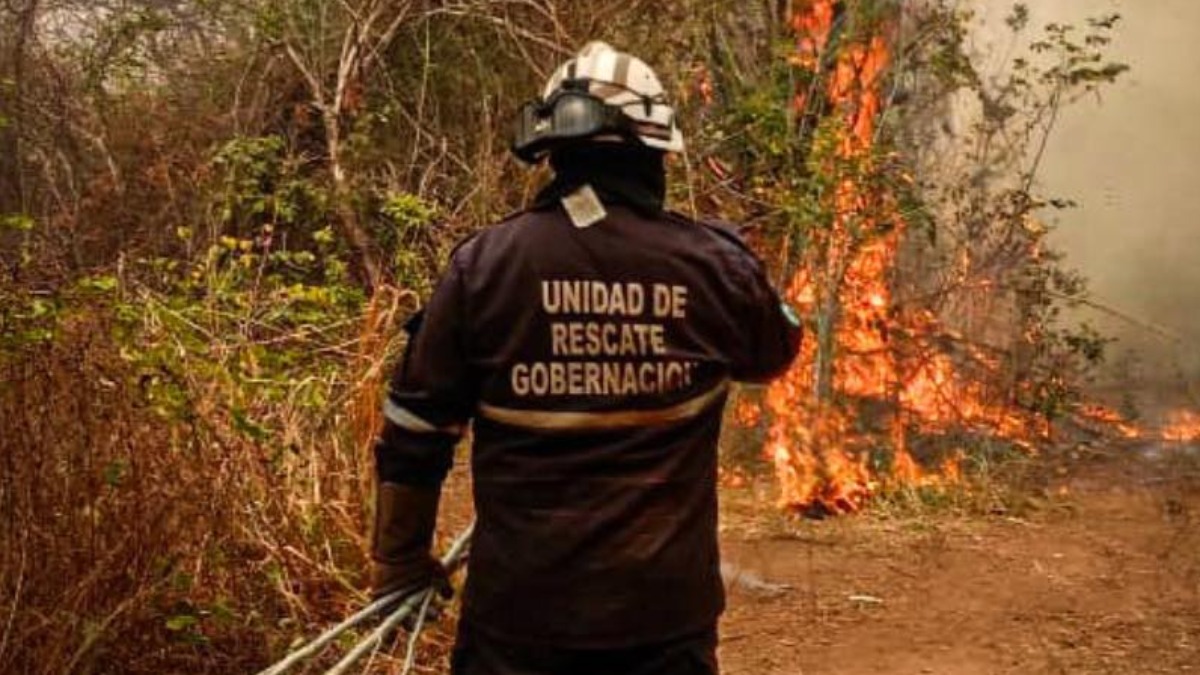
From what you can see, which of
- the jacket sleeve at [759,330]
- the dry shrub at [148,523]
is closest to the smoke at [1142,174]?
the dry shrub at [148,523]

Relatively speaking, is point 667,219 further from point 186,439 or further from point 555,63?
point 555,63

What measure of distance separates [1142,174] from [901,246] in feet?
17.5

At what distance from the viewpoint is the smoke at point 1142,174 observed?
1209cm

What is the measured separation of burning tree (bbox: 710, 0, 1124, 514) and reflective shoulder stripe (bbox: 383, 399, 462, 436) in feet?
17.1

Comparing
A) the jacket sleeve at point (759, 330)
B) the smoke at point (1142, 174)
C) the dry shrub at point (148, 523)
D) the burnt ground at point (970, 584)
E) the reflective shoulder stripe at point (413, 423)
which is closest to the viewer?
the reflective shoulder stripe at point (413, 423)

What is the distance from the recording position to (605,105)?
8.36ft

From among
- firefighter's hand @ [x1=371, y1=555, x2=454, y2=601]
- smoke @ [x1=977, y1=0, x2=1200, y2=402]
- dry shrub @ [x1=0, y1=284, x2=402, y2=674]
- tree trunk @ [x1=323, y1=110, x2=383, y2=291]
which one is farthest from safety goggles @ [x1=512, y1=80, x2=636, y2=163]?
smoke @ [x1=977, y1=0, x2=1200, y2=402]

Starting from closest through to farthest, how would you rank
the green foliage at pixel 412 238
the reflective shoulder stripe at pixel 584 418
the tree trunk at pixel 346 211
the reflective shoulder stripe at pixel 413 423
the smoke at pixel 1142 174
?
the reflective shoulder stripe at pixel 584 418 < the reflective shoulder stripe at pixel 413 423 < the green foliage at pixel 412 238 < the tree trunk at pixel 346 211 < the smoke at pixel 1142 174

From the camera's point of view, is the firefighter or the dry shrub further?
the dry shrub

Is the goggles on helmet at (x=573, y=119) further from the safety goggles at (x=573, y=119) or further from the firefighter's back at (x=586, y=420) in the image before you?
the firefighter's back at (x=586, y=420)

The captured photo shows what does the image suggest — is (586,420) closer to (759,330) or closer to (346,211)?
(759,330)

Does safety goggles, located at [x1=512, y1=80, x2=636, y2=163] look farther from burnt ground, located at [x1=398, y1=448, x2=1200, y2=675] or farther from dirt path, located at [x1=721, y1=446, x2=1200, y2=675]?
dirt path, located at [x1=721, y1=446, x2=1200, y2=675]

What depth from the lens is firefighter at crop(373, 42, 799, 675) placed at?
2496 mm

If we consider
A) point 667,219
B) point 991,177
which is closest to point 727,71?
point 991,177
